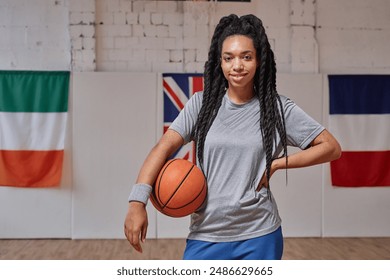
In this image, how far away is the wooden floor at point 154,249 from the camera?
462 centimetres

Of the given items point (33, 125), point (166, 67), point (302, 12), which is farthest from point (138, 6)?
point (302, 12)

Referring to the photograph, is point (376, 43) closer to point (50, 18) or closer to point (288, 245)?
point (288, 245)

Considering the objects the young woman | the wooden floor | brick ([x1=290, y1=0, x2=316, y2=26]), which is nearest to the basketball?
the young woman

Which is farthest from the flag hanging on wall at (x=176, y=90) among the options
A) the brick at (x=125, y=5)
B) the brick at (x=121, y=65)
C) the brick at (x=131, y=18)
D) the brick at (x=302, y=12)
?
the brick at (x=302, y=12)

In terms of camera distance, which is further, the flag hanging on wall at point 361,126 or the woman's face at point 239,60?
the flag hanging on wall at point 361,126

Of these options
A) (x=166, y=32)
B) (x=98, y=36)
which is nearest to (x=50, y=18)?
(x=98, y=36)

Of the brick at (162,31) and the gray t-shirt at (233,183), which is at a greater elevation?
the brick at (162,31)

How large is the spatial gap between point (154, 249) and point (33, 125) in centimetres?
186

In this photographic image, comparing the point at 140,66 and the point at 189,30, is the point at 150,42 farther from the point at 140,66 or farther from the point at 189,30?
the point at 189,30

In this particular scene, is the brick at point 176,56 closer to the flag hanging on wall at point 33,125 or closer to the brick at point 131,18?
the brick at point 131,18

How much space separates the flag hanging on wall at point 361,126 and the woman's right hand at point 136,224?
449 cm

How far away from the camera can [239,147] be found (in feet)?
5.15

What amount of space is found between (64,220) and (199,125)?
426 centimetres

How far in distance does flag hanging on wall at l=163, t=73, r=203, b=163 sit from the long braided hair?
3845mm
